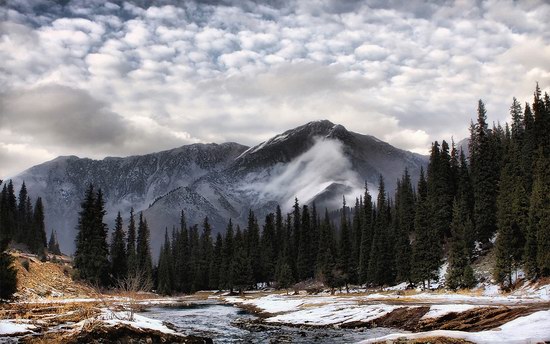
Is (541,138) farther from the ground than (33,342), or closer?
farther from the ground

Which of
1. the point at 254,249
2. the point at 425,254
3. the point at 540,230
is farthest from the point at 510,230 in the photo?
the point at 254,249

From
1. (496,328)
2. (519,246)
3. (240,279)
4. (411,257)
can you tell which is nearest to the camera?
(496,328)

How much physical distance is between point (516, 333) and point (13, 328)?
27954 millimetres

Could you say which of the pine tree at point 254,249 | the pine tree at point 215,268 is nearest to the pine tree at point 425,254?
the pine tree at point 254,249

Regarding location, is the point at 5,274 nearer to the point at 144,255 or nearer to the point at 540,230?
the point at 540,230

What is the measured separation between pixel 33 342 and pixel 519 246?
2539 inches

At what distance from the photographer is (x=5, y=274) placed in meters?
48.2

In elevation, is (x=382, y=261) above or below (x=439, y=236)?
below

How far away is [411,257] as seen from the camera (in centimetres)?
8644

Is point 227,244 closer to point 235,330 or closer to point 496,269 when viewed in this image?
point 496,269

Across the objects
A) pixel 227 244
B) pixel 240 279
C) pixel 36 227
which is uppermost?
pixel 36 227

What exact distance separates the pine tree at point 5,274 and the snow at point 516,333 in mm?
40480

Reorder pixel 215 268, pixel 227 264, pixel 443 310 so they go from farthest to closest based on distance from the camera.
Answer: pixel 215 268 < pixel 227 264 < pixel 443 310

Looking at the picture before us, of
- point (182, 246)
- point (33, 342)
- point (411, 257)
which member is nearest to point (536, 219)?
point (411, 257)
